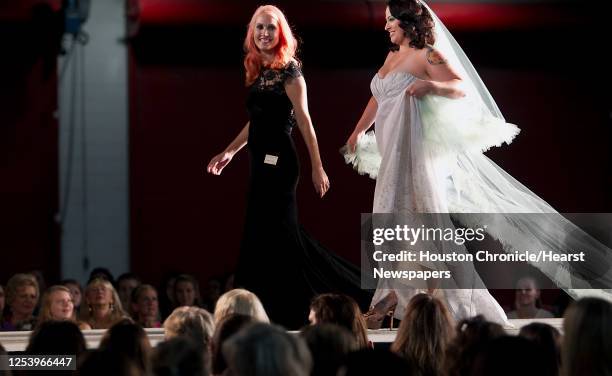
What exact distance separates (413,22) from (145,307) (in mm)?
2370

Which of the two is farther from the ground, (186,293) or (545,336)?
(186,293)

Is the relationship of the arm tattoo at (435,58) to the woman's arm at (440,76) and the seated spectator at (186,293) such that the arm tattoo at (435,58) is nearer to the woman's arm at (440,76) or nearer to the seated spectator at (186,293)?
the woman's arm at (440,76)

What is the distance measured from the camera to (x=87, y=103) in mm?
9031

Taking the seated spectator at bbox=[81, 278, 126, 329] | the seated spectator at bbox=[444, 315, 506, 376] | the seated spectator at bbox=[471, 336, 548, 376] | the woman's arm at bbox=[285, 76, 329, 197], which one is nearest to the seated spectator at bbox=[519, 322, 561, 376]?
the seated spectator at bbox=[444, 315, 506, 376]

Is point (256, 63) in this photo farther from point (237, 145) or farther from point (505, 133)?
point (505, 133)

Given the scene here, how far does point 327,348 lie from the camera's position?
3531mm

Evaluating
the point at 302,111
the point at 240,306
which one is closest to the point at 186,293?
the point at 302,111

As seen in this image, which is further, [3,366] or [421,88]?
[421,88]

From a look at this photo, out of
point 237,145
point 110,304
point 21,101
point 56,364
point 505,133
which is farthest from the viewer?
point 21,101

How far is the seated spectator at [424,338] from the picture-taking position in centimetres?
394

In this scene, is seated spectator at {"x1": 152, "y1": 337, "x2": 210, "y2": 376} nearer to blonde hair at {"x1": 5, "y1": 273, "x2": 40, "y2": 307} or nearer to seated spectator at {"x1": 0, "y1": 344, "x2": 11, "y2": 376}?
seated spectator at {"x1": 0, "y1": 344, "x2": 11, "y2": 376}

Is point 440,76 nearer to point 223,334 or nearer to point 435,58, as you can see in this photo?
point 435,58

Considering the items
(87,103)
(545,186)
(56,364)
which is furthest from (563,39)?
(56,364)

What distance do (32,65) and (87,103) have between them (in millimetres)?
488
